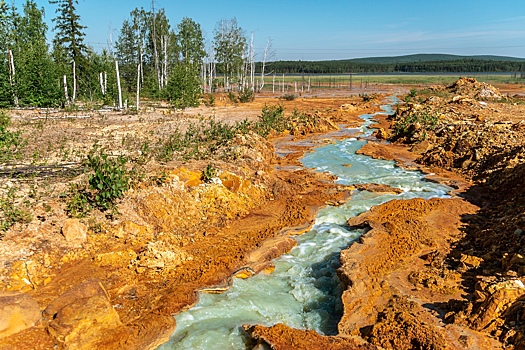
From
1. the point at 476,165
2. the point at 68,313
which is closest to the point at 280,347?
the point at 68,313

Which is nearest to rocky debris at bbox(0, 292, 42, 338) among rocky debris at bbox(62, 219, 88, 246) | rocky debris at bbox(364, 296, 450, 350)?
rocky debris at bbox(62, 219, 88, 246)

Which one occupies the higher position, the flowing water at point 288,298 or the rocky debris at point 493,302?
the rocky debris at point 493,302

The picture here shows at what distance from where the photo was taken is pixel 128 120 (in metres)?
19.8

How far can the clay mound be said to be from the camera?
3588 centimetres

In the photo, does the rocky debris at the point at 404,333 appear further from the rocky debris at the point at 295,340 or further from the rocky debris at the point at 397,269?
the rocky debris at the point at 295,340

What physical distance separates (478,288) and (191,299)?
4.34 m

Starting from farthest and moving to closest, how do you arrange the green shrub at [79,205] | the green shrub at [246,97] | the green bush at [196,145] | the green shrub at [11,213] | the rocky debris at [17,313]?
the green shrub at [246,97] → the green bush at [196,145] → the green shrub at [79,205] → the green shrub at [11,213] → the rocky debris at [17,313]

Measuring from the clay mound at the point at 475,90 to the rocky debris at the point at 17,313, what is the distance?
3807 centimetres

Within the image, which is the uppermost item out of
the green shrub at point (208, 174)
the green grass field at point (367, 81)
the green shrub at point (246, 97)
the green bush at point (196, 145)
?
the green grass field at point (367, 81)

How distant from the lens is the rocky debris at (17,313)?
5164 millimetres

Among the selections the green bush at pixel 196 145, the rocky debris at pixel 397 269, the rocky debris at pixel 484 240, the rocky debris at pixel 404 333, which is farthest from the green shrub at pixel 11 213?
the rocky debris at pixel 484 240

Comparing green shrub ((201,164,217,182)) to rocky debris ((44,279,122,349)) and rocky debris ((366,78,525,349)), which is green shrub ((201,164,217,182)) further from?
rocky debris ((366,78,525,349))

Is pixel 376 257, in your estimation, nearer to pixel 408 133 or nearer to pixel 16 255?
pixel 16 255

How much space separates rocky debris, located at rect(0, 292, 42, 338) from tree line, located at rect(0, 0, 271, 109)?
4.95 meters
